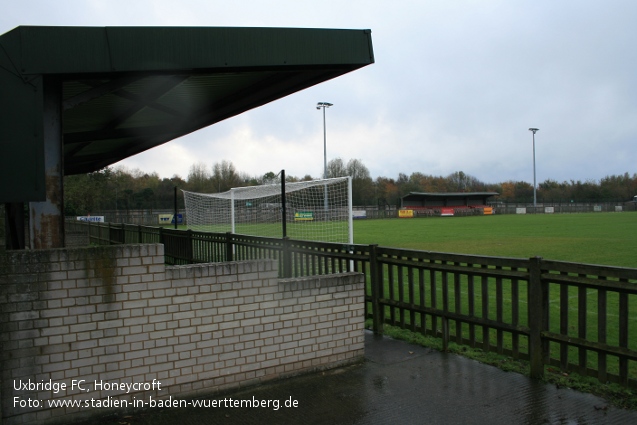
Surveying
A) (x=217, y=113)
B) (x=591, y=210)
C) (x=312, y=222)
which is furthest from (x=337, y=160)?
(x=217, y=113)

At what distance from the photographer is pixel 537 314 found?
15.7 feet

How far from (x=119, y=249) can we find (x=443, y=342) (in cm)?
378

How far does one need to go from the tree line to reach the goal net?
970cm

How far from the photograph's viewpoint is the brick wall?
3877mm

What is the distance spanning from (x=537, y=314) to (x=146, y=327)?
12.2ft

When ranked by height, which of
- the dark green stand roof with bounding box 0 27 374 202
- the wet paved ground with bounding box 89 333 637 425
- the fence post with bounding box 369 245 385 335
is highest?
the dark green stand roof with bounding box 0 27 374 202

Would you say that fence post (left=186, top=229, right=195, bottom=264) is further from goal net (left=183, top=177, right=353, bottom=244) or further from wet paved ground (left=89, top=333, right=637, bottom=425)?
wet paved ground (left=89, top=333, right=637, bottom=425)

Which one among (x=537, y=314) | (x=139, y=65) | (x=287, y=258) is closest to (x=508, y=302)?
(x=287, y=258)

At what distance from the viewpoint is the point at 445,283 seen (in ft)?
18.7

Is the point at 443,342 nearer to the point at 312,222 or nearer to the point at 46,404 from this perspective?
the point at 46,404

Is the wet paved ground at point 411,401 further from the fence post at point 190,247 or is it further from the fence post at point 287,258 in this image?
the fence post at point 190,247

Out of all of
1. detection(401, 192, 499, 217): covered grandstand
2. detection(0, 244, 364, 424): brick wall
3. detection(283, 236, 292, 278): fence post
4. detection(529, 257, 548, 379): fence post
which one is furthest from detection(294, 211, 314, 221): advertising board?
detection(401, 192, 499, 217): covered grandstand

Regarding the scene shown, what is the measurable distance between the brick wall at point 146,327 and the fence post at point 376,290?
52.8 inches

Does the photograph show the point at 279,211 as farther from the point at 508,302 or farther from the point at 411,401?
the point at 411,401
